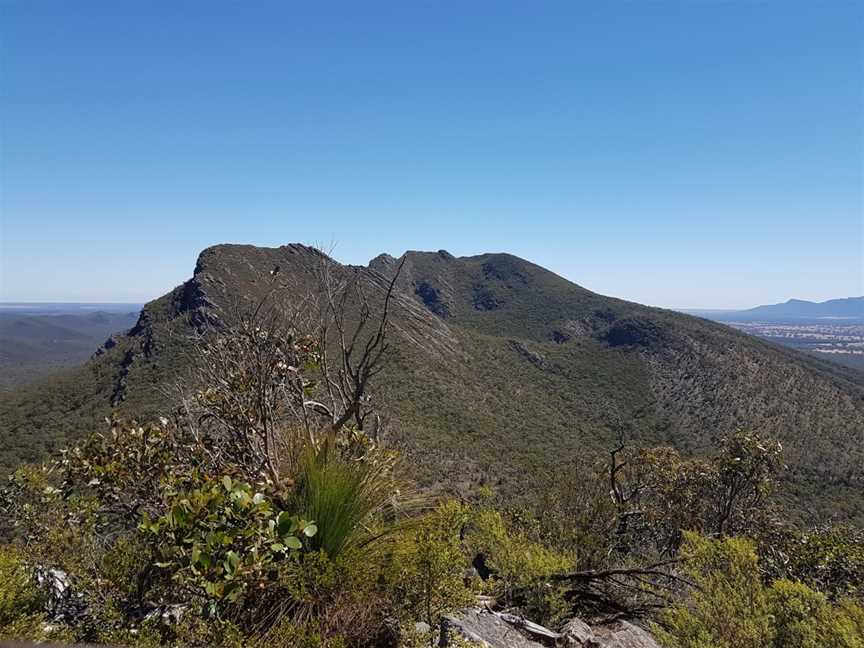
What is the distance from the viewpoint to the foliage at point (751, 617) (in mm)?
3352

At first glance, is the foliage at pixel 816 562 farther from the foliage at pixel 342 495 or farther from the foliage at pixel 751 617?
the foliage at pixel 342 495

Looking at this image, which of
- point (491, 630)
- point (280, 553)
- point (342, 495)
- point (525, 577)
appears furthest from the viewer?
point (525, 577)

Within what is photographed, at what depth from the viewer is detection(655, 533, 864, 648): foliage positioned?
3.35 metres

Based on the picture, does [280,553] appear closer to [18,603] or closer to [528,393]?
[18,603]

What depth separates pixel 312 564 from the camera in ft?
9.36

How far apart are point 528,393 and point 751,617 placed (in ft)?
200

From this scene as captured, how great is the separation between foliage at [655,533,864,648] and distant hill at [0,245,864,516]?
57.5 feet

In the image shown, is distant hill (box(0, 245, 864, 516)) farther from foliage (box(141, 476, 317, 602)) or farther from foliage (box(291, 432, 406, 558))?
foliage (box(141, 476, 317, 602))

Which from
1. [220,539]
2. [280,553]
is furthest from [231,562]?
[280,553]

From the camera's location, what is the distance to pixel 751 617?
11.6 ft

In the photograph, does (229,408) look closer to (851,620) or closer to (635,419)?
(851,620)

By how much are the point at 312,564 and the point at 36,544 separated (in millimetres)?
2291

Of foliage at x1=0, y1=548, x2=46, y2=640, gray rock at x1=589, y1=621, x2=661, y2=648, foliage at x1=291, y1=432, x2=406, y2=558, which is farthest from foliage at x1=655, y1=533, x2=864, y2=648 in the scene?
foliage at x1=0, y1=548, x2=46, y2=640

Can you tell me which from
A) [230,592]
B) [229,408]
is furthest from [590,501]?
[230,592]
